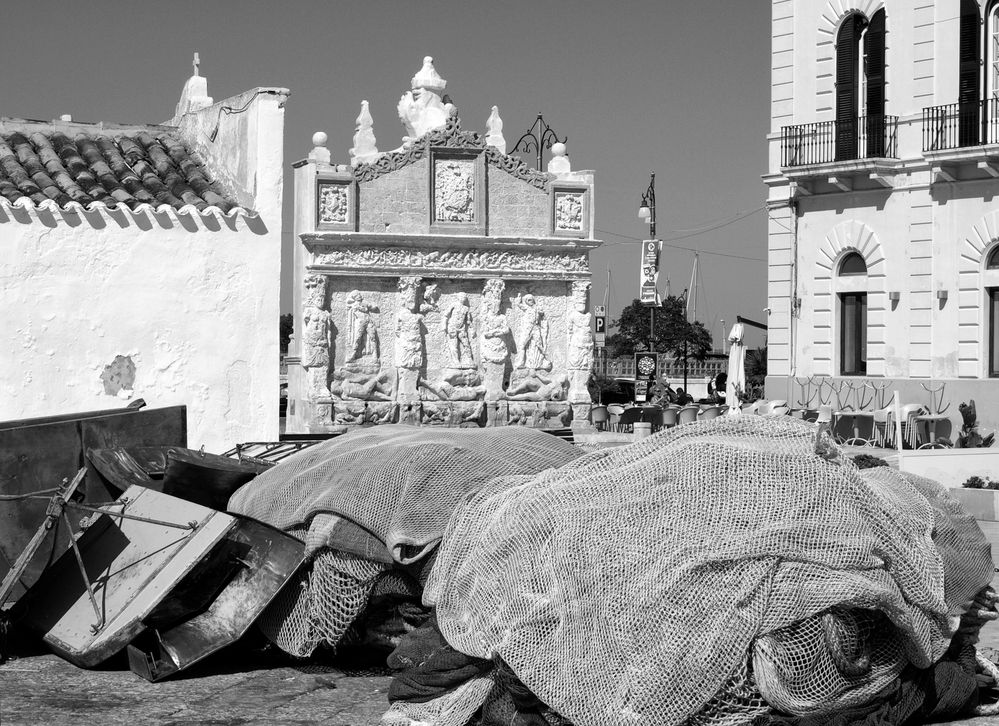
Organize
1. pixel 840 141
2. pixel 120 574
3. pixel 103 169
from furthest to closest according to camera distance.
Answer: pixel 840 141 < pixel 103 169 < pixel 120 574

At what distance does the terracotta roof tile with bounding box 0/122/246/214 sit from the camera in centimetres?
1294

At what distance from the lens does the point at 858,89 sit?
87.1ft

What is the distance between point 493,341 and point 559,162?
318 cm

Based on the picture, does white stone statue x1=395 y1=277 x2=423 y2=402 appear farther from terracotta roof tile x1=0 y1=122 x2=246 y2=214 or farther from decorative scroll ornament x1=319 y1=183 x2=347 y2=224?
terracotta roof tile x1=0 y1=122 x2=246 y2=214

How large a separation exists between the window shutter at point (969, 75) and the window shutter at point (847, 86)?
A: 6.52 feet

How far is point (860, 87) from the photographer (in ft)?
87.1

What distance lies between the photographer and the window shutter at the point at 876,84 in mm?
26125

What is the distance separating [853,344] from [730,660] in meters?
21.5

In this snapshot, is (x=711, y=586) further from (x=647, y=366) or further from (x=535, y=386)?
(x=647, y=366)

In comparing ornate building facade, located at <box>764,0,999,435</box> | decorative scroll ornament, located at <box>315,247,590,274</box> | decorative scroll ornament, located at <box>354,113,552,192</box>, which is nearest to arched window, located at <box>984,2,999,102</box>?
ornate building facade, located at <box>764,0,999,435</box>

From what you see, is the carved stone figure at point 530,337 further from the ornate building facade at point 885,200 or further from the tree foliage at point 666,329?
the tree foliage at point 666,329

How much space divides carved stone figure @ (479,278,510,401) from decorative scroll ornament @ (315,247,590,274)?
0.34 m

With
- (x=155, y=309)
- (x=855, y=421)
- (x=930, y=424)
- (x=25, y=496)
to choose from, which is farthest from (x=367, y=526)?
(x=930, y=424)

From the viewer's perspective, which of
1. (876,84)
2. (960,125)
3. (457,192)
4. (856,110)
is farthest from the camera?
(856,110)
